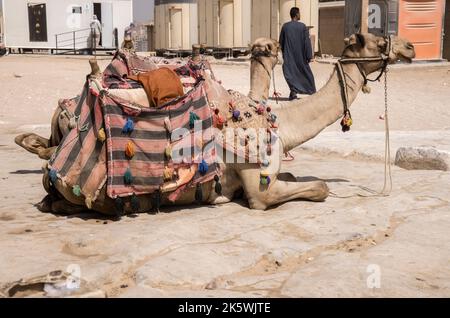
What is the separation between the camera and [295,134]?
199 inches

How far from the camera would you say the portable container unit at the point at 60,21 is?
96.2 ft

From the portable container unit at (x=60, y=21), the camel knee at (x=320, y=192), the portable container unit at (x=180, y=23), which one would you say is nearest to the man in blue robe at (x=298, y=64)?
the camel knee at (x=320, y=192)

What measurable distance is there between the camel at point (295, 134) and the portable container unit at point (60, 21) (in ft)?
84.2

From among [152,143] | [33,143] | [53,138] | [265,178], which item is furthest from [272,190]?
[33,143]

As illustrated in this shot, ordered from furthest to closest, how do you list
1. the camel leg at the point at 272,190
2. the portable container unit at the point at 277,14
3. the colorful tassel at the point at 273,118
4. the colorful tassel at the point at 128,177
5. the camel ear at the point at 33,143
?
the portable container unit at the point at 277,14
the camel ear at the point at 33,143
the colorful tassel at the point at 273,118
the camel leg at the point at 272,190
the colorful tassel at the point at 128,177

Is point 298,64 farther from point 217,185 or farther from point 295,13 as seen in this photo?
point 217,185

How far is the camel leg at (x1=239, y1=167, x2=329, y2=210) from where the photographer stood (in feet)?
16.1

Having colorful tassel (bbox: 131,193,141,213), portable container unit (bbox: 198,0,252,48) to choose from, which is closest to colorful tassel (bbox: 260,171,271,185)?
colorful tassel (bbox: 131,193,141,213)

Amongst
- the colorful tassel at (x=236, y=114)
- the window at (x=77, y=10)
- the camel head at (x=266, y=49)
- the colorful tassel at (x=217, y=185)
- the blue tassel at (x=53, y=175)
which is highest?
the window at (x=77, y=10)

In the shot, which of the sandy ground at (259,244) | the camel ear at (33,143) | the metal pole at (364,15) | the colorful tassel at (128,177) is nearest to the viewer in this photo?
the sandy ground at (259,244)

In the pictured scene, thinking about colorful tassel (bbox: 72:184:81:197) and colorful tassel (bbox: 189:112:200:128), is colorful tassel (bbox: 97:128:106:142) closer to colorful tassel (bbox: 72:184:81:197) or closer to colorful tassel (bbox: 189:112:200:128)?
colorful tassel (bbox: 72:184:81:197)

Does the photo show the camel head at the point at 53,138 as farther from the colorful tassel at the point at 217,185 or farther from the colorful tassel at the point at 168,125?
the colorful tassel at the point at 217,185

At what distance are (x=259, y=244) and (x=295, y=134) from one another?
123 cm
